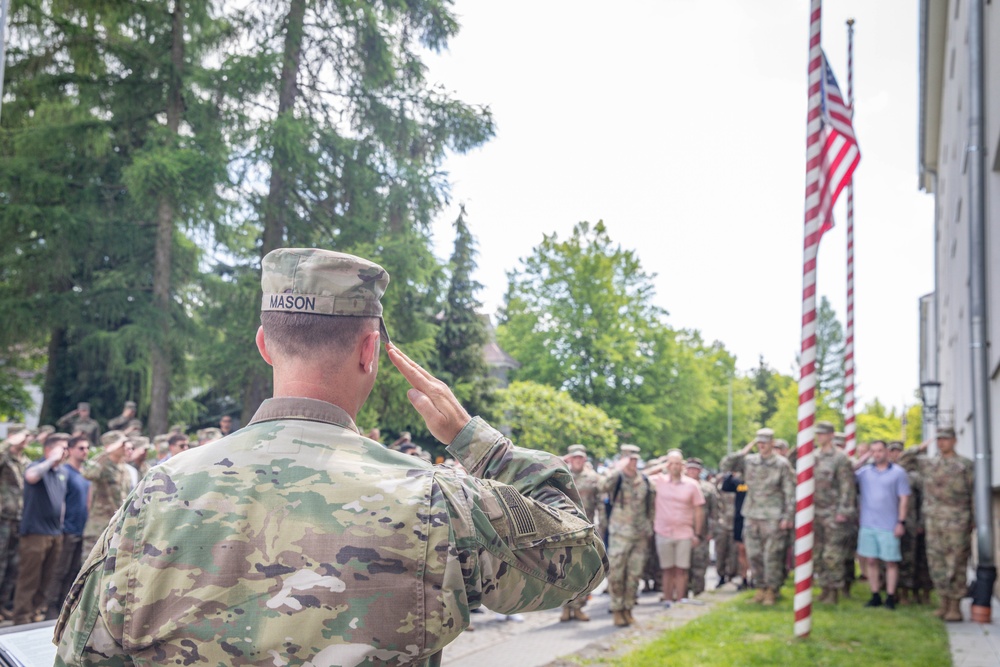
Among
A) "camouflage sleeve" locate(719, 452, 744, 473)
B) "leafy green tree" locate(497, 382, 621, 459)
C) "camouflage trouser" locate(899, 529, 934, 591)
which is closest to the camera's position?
"camouflage trouser" locate(899, 529, 934, 591)

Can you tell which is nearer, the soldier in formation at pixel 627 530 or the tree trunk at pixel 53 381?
the soldier in formation at pixel 627 530

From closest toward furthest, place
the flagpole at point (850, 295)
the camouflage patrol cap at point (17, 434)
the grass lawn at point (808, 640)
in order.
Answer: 1. the grass lawn at point (808, 640)
2. the camouflage patrol cap at point (17, 434)
3. the flagpole at point (850, 295)

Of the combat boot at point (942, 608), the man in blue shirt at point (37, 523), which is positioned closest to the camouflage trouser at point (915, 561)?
the combat boot at point (942, 608)

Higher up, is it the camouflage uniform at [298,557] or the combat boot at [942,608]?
the camouflage uniform at [298,557]

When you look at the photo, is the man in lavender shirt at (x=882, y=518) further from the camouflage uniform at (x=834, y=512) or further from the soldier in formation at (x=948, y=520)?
the soldier in formation at (x=948, y=520)

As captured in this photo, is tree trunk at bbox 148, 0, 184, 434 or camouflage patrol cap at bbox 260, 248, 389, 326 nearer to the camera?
camouflage patrol cap at bbox 260, 248, 389, 326

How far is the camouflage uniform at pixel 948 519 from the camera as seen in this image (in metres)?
10.0

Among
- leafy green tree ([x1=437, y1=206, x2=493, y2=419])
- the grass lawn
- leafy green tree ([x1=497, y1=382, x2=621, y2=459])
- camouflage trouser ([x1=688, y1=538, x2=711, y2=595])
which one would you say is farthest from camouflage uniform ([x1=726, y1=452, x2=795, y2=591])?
leafy green tree ([x1=497, y1=382, x2=621, y2=459])

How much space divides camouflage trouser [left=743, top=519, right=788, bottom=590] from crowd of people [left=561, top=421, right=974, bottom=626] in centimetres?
1

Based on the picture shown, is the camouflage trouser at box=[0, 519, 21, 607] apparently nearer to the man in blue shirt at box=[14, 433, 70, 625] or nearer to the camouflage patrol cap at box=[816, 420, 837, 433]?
the man in blue shirt at box=[14, 433, 70, 625]

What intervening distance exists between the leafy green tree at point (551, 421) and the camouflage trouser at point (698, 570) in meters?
17.6

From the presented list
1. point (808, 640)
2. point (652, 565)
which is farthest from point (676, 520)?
point (808, 640)

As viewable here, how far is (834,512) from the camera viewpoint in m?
11.4

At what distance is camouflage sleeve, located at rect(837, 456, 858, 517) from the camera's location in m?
11.4
